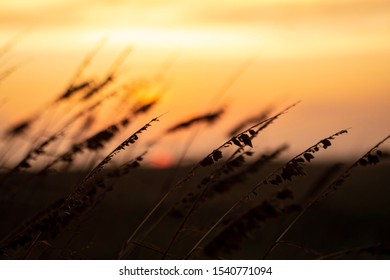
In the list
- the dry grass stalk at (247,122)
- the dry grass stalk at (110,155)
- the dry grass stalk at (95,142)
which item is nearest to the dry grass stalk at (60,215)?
the dry grass stalk at (110,155)

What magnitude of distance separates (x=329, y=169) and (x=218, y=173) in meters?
1.17

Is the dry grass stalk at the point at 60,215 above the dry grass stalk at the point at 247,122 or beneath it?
beneath

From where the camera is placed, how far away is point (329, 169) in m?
3.18

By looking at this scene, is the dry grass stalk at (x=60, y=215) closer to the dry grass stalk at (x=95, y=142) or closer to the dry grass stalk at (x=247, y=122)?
the dry grass stalk at (x=95, y=142)

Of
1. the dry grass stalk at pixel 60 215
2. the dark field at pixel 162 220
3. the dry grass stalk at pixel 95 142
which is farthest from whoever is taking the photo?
the dry grass stalk at pixel 95 142

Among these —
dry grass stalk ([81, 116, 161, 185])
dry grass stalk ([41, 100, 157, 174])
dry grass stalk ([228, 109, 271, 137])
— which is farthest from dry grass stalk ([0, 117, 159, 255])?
dry grass stalk ([228, 109, 271, 137])

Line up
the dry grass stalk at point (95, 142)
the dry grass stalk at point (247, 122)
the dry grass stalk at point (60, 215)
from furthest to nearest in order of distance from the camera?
the dry grass stalk at point (247, 122)
the dry grass stalk at point (95, 142)
the dry grass stalk at point (60, 215)

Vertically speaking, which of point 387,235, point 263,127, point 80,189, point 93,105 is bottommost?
point 387,235

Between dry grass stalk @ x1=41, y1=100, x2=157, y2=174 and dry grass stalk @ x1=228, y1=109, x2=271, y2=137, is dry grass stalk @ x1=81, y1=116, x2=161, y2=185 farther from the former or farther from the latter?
dry grass stalk @ x1=228, y1=109, x2=271, y2=137

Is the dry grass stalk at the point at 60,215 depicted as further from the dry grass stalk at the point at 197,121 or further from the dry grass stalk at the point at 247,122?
the dry grass stalk at the point at 247,122

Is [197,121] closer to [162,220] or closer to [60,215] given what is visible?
[162,220]

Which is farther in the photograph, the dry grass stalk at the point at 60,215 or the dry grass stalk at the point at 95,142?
the dry grass stalk at the point at 95,142
